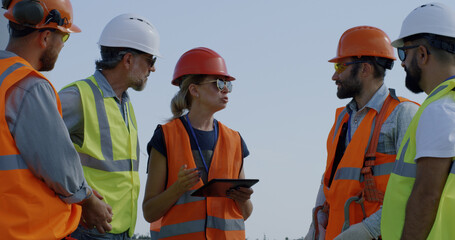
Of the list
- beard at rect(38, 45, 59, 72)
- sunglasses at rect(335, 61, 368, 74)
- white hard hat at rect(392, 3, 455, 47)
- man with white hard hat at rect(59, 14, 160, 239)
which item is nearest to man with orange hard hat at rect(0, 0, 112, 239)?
beard at rect(38, 45, 59, 72)

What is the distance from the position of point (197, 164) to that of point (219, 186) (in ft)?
1.82

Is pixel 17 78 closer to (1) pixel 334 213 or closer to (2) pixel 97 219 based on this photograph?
(2) pixel 97 219

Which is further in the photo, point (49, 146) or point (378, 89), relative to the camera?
point (378, 89)

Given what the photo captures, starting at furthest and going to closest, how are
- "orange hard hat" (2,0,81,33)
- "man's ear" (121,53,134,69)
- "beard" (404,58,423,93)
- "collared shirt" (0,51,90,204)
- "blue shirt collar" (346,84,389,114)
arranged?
"man's ear" (121,53,134,69) < "blue shirt collar" (346,84,389,114) < "beard" (404,58,423,93) < "orange hard hat" (2,0,81,33) < "collared shirt" (0,51,90,204)

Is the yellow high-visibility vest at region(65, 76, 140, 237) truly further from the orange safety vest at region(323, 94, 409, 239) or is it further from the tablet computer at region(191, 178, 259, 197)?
the orange safety vest at region(323, 94, 409, 239)

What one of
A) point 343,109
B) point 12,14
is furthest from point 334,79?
point 12,14

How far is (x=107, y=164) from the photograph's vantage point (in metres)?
5.23

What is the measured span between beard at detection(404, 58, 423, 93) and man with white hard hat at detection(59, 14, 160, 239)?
8.07 ft

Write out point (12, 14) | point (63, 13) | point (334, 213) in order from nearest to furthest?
point (12, 14), point (63, 13), point (334, 213)

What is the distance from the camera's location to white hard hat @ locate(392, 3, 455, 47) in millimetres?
4477

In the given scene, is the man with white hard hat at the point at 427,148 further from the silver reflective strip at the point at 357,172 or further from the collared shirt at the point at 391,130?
the silver reflective strip at the point at 357,172

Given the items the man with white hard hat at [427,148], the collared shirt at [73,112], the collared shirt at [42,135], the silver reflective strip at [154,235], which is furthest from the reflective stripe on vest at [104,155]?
the man with white hard hat at [427,148]

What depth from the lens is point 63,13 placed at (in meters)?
4.54

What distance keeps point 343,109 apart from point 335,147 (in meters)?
0.54
